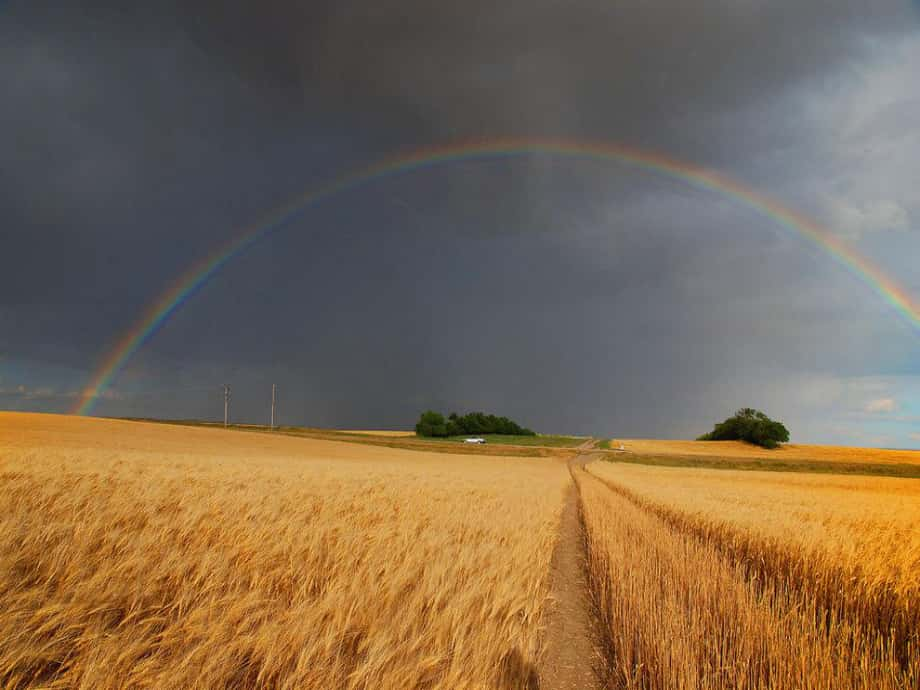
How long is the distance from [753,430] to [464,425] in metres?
72.1

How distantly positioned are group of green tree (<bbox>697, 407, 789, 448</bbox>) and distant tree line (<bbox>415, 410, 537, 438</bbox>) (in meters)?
56.6

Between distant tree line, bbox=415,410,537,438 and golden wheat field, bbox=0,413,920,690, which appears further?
distant tree line, bbox=415,410,537,438

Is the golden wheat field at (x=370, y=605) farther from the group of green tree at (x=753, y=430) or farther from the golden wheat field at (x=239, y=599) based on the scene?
the group of green tree at (x=753, y=430)

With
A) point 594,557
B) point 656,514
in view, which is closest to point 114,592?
point 594,557

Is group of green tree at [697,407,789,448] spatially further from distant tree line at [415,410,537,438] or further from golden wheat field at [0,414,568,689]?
golden wheat field at [0,414,568,689]

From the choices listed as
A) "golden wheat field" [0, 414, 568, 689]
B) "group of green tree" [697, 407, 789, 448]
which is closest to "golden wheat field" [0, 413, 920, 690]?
"golden wheat field" [0, 414, 568, 689]

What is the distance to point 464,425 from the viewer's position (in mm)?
144375

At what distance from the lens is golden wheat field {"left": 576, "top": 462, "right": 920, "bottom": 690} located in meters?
3.60

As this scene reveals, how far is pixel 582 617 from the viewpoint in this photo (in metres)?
6.06

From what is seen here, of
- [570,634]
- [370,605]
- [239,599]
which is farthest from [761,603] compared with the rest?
[239,599]

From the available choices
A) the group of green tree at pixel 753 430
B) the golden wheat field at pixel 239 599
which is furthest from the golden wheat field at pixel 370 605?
the group of green tree at pixel 753 430

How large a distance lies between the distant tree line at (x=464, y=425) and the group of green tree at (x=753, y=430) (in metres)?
56.6

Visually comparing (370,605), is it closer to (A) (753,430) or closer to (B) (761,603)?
(B) (761,603)

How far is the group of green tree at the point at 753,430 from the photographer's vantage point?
10831 cm
